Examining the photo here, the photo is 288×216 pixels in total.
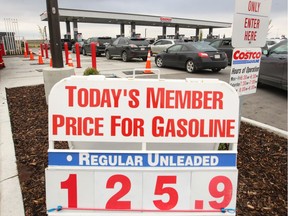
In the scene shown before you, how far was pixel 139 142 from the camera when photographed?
70.8 inches

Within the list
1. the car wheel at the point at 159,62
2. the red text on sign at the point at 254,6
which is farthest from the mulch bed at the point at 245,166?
the car wheel at the point at 159,62

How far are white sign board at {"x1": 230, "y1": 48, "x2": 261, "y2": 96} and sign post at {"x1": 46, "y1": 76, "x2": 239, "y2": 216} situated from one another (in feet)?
4.63

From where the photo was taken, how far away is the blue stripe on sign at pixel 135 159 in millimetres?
1747

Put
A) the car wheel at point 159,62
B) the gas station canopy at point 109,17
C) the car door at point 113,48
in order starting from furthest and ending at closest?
1. the gas station canopy at point 109,17
2. the car door at point 113,48
3. the car wheel at point 159,62

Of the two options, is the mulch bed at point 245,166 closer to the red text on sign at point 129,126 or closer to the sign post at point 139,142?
the sign post at point 139,142

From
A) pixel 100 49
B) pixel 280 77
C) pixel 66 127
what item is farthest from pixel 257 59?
pixel 100 49

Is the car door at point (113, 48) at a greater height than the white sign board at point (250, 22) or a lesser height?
lesser

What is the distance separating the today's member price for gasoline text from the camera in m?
1.77

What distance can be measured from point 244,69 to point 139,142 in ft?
6.42

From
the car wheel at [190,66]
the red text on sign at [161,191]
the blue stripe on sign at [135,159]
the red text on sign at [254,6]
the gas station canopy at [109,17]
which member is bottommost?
the car wheel at [190,66]

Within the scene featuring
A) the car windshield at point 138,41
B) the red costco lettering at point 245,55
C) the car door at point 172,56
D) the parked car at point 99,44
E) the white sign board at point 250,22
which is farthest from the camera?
the parked car at point 99,44

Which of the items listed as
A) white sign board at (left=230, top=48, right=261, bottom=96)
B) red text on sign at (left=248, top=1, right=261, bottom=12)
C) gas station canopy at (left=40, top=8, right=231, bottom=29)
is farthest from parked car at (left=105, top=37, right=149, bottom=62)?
gas station canopy at (left=40, top=8, right=231, bottom=29)

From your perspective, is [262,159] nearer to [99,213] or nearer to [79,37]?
[99,213]

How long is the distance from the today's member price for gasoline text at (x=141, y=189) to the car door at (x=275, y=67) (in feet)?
20.0
